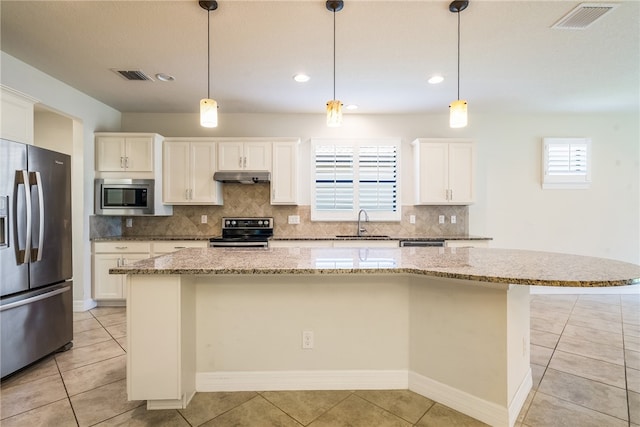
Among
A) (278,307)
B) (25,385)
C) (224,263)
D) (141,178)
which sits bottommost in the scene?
(25,385)

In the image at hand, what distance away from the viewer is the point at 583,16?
2268 millimetres

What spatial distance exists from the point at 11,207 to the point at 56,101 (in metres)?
1.81

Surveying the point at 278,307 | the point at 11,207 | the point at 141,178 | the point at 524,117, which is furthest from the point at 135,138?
the point at 524,117

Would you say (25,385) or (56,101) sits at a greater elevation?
(56,101)

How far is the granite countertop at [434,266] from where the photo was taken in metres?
1.49

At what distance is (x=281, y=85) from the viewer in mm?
3494

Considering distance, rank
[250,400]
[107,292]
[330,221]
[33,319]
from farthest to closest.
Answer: [330,221] < [107,292] < [33,319] < [250,400]

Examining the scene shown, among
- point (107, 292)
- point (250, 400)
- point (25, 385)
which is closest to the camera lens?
point (250, 400)

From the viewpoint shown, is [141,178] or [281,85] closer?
[281,85]

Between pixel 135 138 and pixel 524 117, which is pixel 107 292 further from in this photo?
pixel 524 117

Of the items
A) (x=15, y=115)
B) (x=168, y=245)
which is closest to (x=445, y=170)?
(x=168, y=245)

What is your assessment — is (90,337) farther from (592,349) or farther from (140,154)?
(592,349)

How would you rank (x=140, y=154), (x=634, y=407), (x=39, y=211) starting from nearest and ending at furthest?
(x=634, y=407) → (x=39, y=211) → (x=140, y=154)

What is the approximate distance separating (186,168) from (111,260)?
1.55 metres
